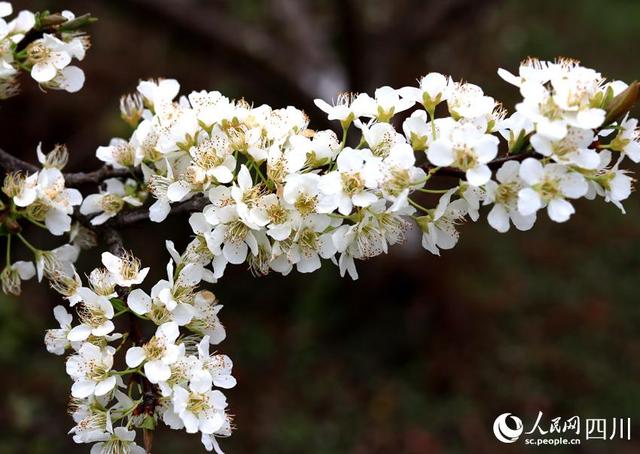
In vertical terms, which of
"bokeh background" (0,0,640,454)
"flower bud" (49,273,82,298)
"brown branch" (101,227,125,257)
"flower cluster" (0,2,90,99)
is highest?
"bokeh background" (0,0,640,454)

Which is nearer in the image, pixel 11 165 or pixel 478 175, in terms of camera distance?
pixel 478 175

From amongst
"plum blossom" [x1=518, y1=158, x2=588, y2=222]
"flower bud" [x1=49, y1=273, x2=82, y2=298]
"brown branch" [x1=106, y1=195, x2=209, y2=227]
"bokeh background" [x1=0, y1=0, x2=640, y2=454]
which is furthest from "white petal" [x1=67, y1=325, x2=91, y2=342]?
"bokeh background" [x1=0, y1=0, x2=640, y2=454]

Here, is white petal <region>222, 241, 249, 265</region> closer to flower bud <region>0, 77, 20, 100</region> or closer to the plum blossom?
the plum blossom

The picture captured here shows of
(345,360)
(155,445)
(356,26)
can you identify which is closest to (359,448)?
(345,360)

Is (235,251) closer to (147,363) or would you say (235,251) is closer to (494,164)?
(147,363)

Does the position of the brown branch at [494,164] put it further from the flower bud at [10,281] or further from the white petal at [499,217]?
the flower bud at [10,281]

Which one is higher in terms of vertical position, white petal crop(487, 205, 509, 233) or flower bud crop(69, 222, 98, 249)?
white petal crop(487, 205, 509, 233)

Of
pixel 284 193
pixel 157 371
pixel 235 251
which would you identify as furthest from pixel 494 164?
pixel 157 371

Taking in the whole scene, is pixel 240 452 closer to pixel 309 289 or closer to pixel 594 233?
pixel 309 289
